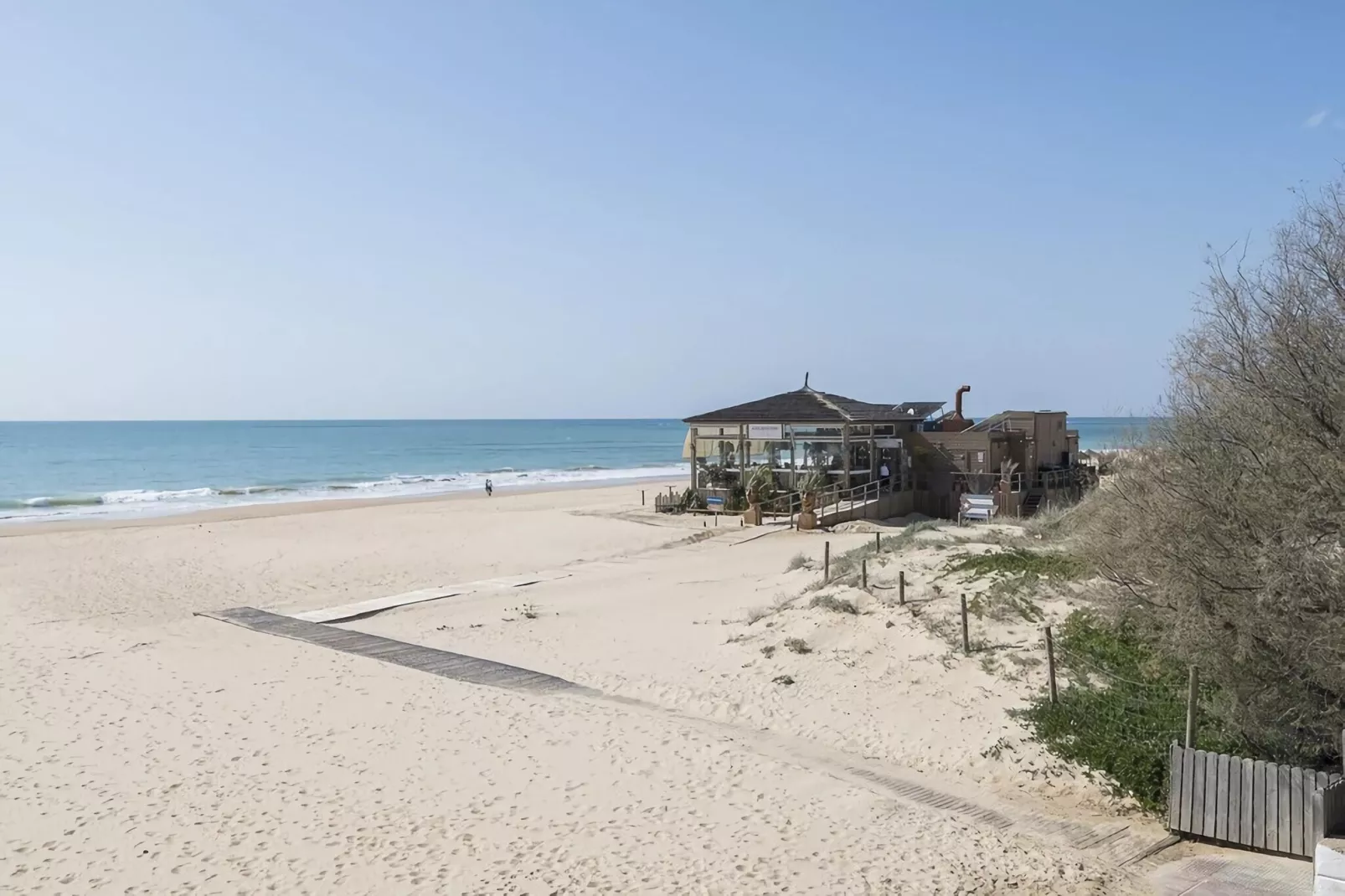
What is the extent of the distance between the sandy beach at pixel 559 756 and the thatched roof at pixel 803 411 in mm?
9954

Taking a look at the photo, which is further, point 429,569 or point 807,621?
point 429,569

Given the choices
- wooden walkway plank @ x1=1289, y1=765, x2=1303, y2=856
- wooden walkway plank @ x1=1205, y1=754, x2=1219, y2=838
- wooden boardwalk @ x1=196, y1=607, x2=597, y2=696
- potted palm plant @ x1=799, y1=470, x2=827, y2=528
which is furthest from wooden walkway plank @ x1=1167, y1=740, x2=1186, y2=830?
potted palm plant @ x1=799, y1=470, x2=827, y2=528

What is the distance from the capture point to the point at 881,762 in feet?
30.1

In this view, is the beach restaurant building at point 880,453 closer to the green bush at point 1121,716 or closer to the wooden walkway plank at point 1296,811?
the green bush at point 1121,716

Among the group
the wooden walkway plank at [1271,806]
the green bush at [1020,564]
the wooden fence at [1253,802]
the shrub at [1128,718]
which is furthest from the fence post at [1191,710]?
the green bush at [1020,564]

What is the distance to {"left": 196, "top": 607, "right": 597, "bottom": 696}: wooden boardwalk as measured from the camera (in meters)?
11.9

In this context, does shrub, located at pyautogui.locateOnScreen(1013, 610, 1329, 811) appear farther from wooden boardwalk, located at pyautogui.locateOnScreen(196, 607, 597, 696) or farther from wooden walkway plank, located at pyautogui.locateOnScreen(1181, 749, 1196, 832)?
wooden boardwalk, located at pyautogui.locateOnScreen(196, 607, 597, 696)

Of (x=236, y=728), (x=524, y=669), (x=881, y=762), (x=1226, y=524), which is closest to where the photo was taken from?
(x=1226, y=524)

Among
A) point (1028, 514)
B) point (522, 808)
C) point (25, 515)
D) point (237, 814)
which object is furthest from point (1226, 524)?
point (25, 515)

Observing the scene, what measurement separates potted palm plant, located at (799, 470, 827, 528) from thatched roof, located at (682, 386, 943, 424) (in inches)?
62.6

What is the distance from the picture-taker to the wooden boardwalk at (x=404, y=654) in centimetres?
1189

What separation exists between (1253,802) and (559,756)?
225 inches

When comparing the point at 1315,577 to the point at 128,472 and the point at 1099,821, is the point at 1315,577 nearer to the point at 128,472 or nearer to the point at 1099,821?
the point at 1099,821

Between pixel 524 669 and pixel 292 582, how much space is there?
30.4 feet
